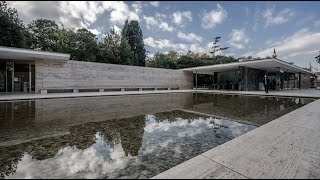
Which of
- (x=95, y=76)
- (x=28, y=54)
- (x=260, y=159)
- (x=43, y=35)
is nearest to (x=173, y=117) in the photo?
(x=260, y=159)

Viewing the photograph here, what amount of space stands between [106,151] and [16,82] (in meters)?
15.8

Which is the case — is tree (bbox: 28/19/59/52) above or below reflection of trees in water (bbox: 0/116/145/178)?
above

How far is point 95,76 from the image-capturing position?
53.9ft

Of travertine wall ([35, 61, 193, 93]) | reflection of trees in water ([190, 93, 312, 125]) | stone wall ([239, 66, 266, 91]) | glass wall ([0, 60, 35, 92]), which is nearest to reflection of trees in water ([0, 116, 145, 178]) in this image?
reflection of trees in water ([190, 93, 312, 125])

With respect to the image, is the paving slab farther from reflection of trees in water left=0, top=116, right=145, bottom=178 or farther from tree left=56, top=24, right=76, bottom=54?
tree left=56, top=24, right=76, bottom=54

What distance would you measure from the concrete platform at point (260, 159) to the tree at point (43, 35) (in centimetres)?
2640

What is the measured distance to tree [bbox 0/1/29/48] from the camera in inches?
729

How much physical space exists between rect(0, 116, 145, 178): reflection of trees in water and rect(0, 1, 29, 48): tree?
66.7 feet

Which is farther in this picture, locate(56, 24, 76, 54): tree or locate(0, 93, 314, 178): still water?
locate(56, 24, 76, 54): tree

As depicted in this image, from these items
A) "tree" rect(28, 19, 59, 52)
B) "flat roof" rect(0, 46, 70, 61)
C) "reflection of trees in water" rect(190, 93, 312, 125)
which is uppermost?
"tree" rect(28, 19, 59, 52)

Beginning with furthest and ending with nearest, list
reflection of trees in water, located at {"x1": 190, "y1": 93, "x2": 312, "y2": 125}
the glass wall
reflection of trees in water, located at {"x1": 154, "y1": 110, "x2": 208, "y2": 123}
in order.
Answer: the glass wall → reflection of trees in water, located at {"x1": 190, "y1": 93, "x2": 312, "y2": 125} → reflection of trees in water, located at {"x1": 154, "y1": 110, "x2": 208, "y2": 123}

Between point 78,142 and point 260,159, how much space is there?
298 cm

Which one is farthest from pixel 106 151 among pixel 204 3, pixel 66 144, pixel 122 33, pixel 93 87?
pixel 122 33

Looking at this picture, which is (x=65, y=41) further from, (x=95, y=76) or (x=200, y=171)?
(x=200, y=171)
